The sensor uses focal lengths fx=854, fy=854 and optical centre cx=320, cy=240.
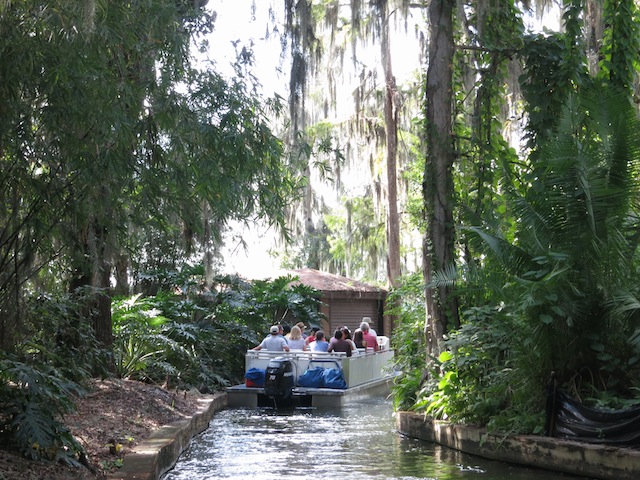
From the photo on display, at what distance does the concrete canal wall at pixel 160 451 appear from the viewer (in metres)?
7.66

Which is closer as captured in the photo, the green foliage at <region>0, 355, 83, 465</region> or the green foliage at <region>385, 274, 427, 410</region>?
the green foliage at <region>0, 355, 83, 465</region>

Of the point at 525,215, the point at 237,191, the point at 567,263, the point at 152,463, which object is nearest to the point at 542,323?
the point at 567,263

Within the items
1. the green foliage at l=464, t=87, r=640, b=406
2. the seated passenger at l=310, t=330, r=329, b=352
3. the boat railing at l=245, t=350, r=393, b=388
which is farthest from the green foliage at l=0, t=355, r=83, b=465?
the seated passenger at l=310, t=330, r=329, b=352

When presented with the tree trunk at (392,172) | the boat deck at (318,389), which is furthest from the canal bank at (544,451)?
the tree trunk at (392,172)

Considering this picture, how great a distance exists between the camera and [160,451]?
341 inches

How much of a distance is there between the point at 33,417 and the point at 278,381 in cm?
967

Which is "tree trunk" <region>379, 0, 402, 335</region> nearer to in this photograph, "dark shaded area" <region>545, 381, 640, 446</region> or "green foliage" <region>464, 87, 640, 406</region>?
"green foliage" <region>464, 87, 640, 406</region>

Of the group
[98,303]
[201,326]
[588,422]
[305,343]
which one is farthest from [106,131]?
[201,326]

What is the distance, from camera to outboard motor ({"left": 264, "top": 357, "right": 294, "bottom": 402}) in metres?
16.5

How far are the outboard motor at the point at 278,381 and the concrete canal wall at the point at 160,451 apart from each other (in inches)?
127

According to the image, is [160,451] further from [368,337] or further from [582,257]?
[368,337]

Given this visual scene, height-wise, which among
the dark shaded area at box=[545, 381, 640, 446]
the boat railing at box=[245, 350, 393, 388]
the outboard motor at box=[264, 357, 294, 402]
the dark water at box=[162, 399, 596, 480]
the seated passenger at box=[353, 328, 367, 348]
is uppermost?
the seated passenger at box=[353, 328, 367, 348]

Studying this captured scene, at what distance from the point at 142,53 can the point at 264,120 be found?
72.8 inches

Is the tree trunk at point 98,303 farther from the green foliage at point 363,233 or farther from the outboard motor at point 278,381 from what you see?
the green foliage at point 363,233
